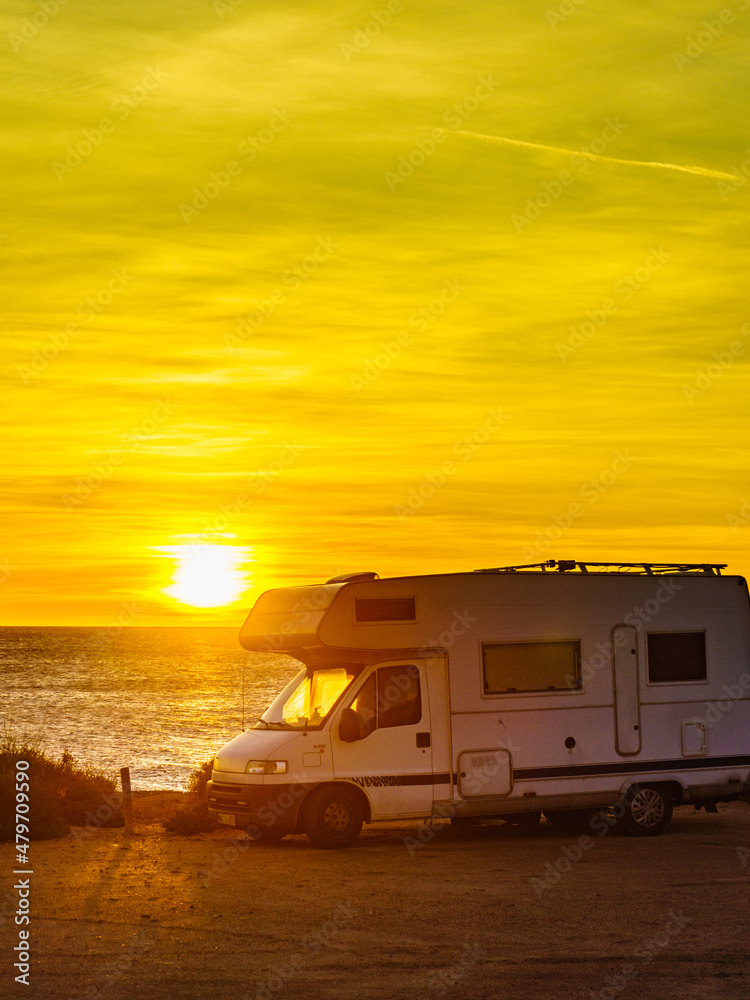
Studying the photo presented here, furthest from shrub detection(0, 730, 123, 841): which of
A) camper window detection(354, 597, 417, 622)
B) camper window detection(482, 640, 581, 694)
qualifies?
camper window detection(482, 640, 581, 694)

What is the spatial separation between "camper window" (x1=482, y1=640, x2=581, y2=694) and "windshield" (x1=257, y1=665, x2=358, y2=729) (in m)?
1.74

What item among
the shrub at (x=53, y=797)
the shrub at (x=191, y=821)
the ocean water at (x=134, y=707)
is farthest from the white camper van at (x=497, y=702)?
the ocean water at (x=134, y=707)

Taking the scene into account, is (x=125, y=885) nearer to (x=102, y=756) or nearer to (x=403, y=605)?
(x=403, y=605)

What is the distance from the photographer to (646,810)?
1594cm

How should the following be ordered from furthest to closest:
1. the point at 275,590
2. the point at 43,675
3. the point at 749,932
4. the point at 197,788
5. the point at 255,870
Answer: the point at 43,675 → the point at 197,788 → the point at 275,590 → the point at 255,870 → the point at 749,932

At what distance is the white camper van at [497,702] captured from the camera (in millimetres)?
14656

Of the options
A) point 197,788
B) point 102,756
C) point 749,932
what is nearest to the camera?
point 749,932

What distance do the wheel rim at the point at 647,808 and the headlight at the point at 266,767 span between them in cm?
468

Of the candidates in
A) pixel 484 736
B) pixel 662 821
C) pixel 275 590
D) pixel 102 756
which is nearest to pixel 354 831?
pixel 484 736

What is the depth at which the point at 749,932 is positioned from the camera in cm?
986

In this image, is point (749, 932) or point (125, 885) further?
point (125, 885)

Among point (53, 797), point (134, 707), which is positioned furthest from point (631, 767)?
point (134, 707)

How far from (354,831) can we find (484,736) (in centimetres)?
195

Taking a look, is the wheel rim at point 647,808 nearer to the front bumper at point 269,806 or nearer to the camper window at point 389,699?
the camper window at point 389,699
